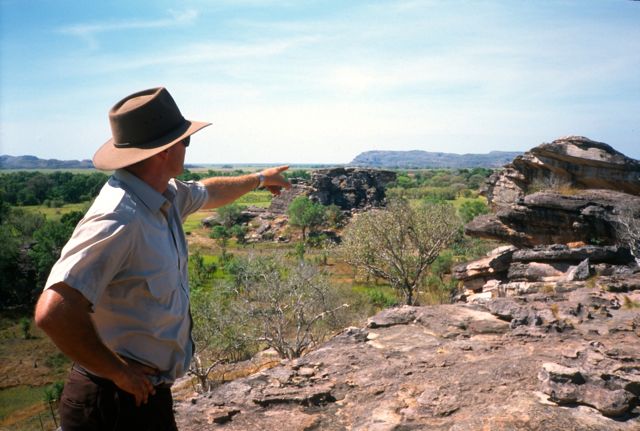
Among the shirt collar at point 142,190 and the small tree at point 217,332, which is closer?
the shirt collar at point 142,190

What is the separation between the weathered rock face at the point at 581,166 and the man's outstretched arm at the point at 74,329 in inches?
731

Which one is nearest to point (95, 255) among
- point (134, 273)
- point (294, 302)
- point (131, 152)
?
point (134, 273)

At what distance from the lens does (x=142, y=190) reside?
7.55 feet

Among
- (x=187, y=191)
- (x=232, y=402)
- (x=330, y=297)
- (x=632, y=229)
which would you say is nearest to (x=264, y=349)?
(x=330, y=297)

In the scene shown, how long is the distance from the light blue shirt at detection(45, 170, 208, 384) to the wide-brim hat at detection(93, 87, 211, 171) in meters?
0.11

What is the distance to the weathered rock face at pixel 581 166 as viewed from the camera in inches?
747

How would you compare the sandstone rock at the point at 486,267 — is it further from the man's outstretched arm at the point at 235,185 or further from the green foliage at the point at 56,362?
the green foliage at the point at 56,362

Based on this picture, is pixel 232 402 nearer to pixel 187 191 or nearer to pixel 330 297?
pixel 187 191

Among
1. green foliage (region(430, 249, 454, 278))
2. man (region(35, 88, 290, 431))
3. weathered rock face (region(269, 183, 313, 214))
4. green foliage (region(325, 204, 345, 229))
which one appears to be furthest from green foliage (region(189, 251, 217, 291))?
man (region(35, 88, 290, 431))

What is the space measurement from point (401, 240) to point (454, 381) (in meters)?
17.9

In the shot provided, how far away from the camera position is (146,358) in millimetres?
2348

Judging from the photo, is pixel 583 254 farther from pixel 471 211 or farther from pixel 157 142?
pixel 471 211

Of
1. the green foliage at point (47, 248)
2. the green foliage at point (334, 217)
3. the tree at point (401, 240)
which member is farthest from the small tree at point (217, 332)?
the green foliage at point (334, 217)

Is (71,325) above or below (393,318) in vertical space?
above
